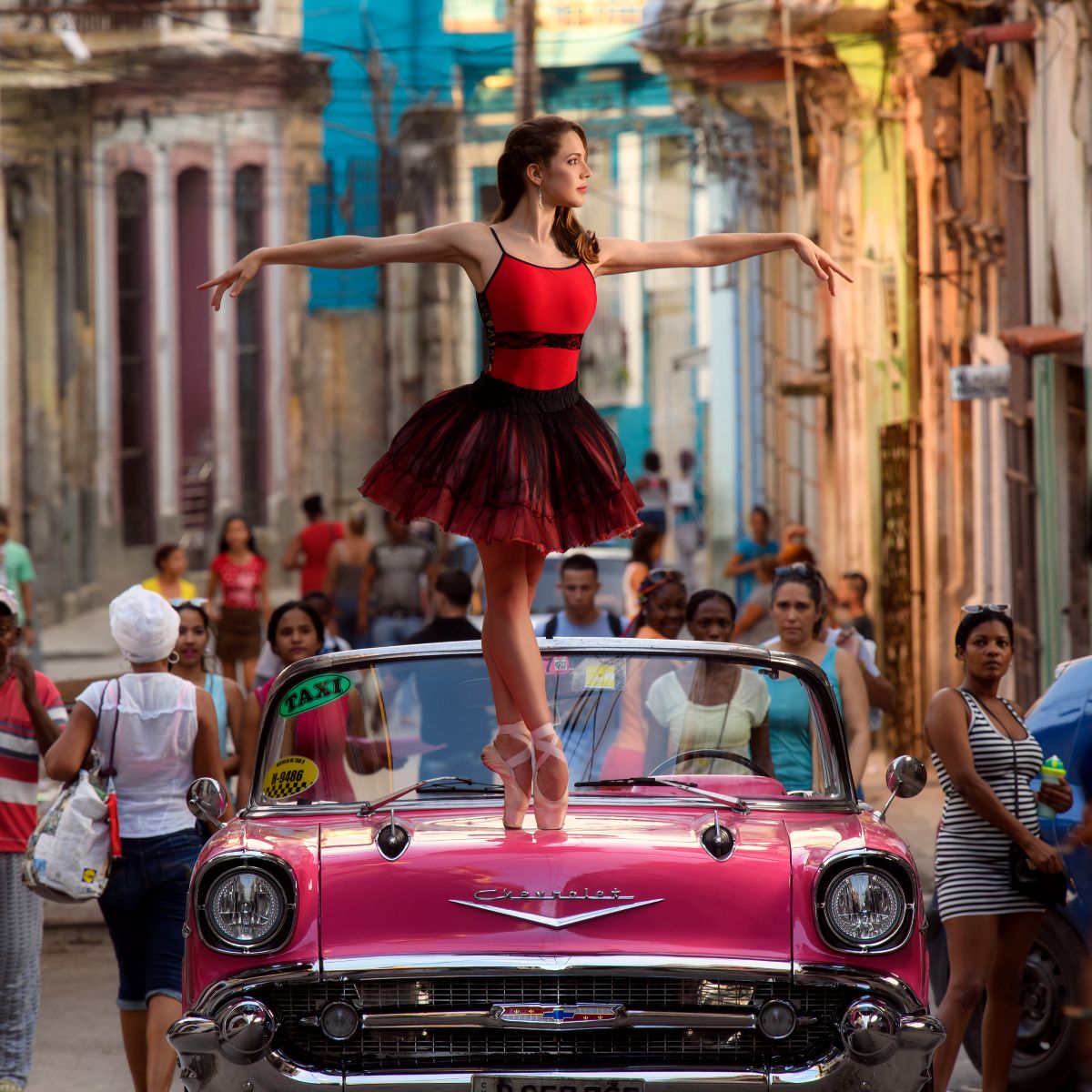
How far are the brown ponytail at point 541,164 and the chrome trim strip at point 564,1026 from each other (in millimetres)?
1873

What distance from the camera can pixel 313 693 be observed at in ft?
21.6

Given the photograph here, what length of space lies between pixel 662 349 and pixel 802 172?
2464 centimetres

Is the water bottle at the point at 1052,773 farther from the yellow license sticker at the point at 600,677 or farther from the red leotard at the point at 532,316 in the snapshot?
the red leotard at the point at 532,316

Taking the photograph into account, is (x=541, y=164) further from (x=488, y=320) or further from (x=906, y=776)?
(x=906, y=776)

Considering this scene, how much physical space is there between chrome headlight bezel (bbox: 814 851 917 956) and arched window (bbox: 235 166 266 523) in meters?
28.8

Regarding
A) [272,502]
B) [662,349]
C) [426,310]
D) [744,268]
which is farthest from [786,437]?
[662,349]

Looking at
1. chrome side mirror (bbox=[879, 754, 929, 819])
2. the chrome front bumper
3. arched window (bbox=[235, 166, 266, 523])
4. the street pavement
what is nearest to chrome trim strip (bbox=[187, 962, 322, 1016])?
the chrome front bumper

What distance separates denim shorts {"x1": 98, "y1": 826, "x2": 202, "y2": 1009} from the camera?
705 cm

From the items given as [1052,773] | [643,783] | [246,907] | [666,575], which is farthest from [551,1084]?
[666,575]

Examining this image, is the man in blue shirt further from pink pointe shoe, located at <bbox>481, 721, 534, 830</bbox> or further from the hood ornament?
the hood ornament

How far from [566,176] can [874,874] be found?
186 cm

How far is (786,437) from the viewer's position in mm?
30375

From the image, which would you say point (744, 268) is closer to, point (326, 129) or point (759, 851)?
point (326, 129)

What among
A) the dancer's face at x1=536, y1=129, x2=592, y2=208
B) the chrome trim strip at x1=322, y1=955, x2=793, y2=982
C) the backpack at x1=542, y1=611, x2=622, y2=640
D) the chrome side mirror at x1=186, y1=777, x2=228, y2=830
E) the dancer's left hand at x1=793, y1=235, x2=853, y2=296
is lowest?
the chrome trim strip at x1=322, y1=955, x2=793, y2=982
